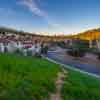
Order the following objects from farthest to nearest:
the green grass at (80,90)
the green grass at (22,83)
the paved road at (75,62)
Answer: the paved road at (75,62) < the green grass at (80,90) < the green grass at (22,83)

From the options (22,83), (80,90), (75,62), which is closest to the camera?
(22,83)

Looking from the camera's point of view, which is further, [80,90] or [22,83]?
[80,90]

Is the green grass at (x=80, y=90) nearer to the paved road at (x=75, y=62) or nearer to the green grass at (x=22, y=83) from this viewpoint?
the green grass at (x=22, y=83)

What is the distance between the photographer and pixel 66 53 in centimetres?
710

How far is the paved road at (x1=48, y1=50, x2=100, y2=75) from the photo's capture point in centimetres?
604

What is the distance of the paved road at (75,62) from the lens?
6.04m

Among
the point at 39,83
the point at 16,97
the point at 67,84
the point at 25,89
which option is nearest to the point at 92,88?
the point at 67,84

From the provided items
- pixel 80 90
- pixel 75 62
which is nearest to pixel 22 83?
pixel 80 90

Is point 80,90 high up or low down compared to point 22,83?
down

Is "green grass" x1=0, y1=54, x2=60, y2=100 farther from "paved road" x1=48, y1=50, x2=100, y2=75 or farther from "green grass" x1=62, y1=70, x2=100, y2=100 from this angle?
"paved road" x1=48, y1=50, x2=100, y2=75

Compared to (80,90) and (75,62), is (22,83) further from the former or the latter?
(75,62)

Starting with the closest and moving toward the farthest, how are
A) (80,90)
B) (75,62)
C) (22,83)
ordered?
(22,83) → (80,90) → (75,62)

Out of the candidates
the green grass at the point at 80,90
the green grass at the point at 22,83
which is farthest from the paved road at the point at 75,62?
the green grass at the point at 22,83

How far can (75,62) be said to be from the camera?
21.5 ft
